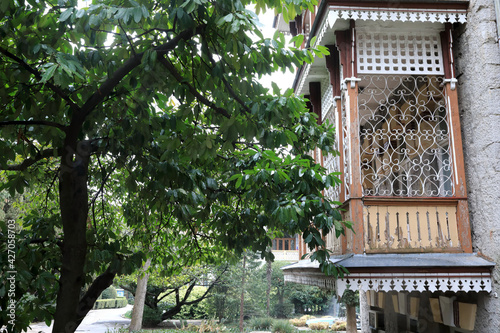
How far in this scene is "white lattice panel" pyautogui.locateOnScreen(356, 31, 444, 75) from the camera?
20.9 ft

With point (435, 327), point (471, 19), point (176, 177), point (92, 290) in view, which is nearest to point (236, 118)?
point (176, 177)

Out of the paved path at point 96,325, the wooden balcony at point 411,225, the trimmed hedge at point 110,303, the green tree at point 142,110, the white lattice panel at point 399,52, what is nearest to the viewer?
the green tree at point 142,110

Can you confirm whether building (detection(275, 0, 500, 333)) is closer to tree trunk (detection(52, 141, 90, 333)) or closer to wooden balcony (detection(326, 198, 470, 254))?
wooden balcony (detection(326, 198, 470, 254))

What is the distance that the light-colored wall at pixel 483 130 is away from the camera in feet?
A: 18.1

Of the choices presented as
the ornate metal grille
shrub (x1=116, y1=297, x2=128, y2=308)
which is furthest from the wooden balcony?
shrub (x1=116, y1=297, x2=128, y2=308)

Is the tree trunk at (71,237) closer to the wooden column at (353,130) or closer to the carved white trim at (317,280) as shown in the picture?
the carved white trim at (317,280)

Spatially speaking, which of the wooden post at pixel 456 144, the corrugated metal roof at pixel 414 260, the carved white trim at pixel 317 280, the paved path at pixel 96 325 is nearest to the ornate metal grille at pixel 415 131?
the wooden post at pixel 456 144

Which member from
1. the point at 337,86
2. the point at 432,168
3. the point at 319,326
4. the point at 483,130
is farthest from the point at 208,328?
the point at 483,130

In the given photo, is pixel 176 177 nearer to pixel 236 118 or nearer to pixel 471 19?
pixel 236 118

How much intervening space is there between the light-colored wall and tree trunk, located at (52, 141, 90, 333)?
4753 millimetres

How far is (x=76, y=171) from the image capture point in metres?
4.71

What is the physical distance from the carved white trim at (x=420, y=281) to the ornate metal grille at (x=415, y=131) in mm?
1079

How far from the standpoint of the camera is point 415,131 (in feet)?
30.0

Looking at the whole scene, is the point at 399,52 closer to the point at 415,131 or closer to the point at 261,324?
the point at 415,131
